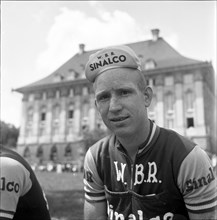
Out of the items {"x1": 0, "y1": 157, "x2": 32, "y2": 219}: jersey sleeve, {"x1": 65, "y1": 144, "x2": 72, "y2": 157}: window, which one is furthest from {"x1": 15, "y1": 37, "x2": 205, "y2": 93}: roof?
{"x1": 0, "y1": 157, "x2": 32, "y2": 219}: jersey sleeve

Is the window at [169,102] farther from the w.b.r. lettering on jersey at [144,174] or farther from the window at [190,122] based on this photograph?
the w.b.r. lettering on jersey at [144,174]

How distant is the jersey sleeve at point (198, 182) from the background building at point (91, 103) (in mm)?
33819

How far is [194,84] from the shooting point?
125ft

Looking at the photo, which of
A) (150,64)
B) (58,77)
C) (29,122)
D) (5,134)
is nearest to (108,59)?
(5,134)

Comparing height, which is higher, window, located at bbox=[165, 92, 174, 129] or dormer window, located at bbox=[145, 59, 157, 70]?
dormer window, located at bbox=[145, 59, 157, 70]

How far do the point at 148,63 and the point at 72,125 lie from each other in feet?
45.6

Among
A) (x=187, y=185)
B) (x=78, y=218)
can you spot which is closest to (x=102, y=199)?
(x=187, y=185)

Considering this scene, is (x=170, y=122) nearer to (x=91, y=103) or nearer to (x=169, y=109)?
(x=169, y=109)

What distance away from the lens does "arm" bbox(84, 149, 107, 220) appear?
2289 mm

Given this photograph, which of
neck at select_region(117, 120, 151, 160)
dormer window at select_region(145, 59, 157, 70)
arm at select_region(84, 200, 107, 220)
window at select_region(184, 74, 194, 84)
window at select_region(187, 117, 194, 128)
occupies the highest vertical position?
dormer window at select_region(145, 59, 157, 70)

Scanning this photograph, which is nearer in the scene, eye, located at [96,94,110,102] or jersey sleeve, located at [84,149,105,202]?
eye, located at [96,94,110,102]

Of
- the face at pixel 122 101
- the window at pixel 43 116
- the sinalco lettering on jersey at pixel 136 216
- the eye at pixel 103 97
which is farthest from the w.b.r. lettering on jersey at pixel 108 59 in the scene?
the window at pixel 43 116

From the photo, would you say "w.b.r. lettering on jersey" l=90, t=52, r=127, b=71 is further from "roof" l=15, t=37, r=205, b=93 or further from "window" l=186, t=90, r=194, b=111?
"window" l=186, t=90, r=194, b=111

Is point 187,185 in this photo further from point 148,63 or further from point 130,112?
point 148,63
